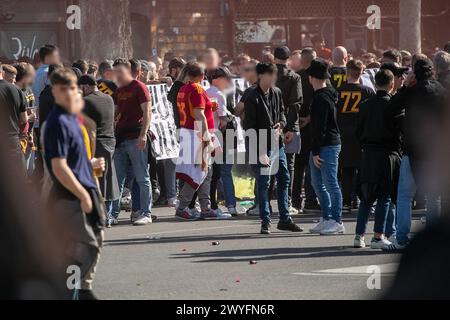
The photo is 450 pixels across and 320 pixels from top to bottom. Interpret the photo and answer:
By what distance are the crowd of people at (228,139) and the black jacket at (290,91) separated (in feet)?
0.05

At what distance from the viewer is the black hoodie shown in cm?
1191

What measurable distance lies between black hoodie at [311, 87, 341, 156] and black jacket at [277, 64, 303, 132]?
214 cm

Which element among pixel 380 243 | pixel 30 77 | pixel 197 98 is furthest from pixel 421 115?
pixel 30 77

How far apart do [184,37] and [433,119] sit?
58.2ft

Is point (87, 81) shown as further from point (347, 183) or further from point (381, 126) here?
point (347, 183)

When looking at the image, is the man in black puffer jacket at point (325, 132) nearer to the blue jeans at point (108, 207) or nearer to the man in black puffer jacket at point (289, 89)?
the man in black puffer jacket at point (289, 89)

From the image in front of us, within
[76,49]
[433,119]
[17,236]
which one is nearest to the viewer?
[17,236]

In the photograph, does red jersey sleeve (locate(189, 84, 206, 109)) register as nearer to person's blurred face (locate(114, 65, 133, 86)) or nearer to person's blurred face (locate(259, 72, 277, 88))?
person's blurred face (locate(114, 65, 133, 86))

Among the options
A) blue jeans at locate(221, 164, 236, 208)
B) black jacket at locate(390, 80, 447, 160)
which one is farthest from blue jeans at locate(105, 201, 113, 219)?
black jacket at locate(390, 80, 447, 160)

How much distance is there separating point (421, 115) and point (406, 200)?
0.81 meters

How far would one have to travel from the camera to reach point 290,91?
14.2m
